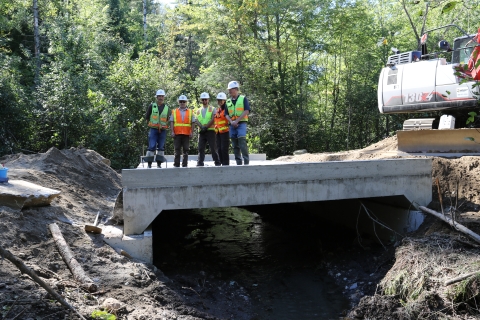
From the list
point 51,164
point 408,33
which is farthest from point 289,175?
point 408,33

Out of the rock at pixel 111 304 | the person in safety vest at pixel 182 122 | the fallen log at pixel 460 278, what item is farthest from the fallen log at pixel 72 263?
the fallen log at pixel 460 278

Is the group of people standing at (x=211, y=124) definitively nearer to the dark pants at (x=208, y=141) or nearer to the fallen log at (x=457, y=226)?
the dark pants at (x=208, y=141)

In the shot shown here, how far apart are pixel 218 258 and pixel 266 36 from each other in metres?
15.4

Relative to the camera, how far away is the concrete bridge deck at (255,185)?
26.5 ft

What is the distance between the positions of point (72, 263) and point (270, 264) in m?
4.98

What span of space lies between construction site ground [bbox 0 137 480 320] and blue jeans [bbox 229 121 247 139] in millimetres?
3056

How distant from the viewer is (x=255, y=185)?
28.6 ft

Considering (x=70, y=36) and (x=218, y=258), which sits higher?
(x=70, y=36)

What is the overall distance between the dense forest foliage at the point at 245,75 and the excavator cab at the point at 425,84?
14.4ft

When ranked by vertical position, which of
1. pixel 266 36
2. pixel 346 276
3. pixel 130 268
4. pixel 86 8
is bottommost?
pixel 346 276

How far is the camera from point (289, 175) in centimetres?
891

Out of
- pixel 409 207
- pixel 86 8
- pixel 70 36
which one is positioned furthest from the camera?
pixel 86 8

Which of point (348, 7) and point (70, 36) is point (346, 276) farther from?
point (70, 36)

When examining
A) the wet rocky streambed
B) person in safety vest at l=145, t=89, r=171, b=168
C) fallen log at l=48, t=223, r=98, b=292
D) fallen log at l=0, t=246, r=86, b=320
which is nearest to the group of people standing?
person in safety vest at l=145, t=89, r=171, b=168
